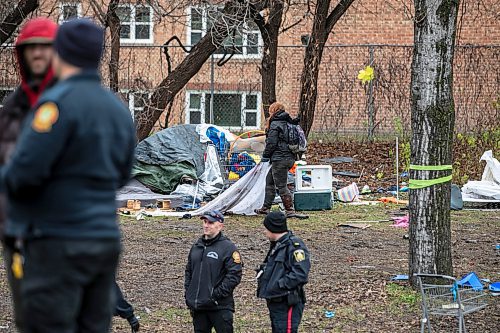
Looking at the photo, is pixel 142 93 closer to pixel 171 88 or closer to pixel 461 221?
pixel 171 88

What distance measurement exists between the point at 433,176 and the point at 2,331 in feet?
16.2

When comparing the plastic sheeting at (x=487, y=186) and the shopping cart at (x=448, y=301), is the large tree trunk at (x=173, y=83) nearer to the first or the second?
the plastic sheeting at (x=487, y=186)

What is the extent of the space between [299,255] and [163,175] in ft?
35.1

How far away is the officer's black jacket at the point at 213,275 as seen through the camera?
7820 millimetres

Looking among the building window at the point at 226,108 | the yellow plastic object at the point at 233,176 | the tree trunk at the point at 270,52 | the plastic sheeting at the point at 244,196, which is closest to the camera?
the plastic sheeting at the point at 244,196

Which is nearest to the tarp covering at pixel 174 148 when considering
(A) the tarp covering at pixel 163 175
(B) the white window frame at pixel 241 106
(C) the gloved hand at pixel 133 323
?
(A) the tarp covering at pixel 163 175

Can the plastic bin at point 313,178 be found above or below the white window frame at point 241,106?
below

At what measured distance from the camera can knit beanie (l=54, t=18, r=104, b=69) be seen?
159 inches

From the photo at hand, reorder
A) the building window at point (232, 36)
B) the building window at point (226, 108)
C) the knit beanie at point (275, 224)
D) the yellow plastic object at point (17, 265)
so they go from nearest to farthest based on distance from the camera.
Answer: the yellow plastic object at point (17, 265) → the knit beanie at point (275, 224) → the building window at point (232, 36) → the building window at point (226, 108)

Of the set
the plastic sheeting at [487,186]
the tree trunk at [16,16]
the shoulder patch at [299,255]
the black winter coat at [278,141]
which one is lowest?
the plastic sheeting at [487,186]

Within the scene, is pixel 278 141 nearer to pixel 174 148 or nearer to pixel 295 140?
pixel 295 140

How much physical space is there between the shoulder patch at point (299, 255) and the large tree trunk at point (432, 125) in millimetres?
3278

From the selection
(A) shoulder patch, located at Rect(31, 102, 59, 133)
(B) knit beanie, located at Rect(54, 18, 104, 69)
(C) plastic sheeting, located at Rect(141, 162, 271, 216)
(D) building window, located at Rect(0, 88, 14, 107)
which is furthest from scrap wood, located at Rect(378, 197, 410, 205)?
(A) shoulder patch, located at Rect(31, 102, 59, 133)

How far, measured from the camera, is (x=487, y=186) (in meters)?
17.9
